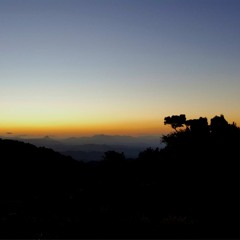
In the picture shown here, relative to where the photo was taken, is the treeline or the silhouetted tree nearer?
the treeline

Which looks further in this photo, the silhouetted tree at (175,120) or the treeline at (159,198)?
the silhouetted tree at (175,120)

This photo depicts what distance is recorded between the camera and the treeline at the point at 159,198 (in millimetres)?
24266

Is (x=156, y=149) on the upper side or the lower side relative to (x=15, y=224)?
upper

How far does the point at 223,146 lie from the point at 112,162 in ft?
37.0

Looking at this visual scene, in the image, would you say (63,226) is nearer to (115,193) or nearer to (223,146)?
(115,193)

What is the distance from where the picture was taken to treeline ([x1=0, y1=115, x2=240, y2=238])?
24266mm

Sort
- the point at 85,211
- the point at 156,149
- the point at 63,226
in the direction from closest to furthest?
the point at 63,226 → the point at 85,211 → the point at 156,149

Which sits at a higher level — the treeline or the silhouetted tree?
the silhouetted tree

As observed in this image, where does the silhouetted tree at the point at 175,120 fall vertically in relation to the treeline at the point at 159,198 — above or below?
above

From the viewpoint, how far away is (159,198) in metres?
35.3

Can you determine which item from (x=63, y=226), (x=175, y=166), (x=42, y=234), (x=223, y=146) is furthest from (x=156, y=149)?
(x=42, y=234)

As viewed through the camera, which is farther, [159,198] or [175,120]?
[175,120]

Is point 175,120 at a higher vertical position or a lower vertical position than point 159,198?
higher

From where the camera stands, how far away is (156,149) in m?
43.5
